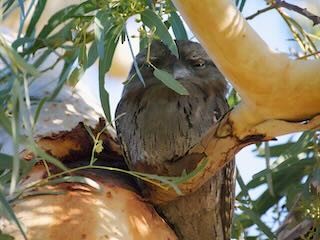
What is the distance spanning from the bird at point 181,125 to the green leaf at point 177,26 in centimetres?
15

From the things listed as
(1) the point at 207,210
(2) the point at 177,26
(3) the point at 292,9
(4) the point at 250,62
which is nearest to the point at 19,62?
(4) the point at 250,62

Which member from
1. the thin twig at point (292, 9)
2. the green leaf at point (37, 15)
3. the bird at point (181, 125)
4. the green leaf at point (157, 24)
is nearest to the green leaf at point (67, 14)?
the green leaf at point (37, 15)

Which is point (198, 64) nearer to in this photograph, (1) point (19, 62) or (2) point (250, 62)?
(2) point (250, 62)

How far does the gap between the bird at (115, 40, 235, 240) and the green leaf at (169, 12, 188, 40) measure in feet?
0.49

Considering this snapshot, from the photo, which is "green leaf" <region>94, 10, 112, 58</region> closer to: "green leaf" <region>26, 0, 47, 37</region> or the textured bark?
"green leaf" <region>26, 0, 47, 37</region>

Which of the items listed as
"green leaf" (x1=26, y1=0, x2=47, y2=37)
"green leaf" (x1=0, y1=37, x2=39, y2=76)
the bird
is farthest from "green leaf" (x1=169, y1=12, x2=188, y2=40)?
"green leaf" (x1=0, y1=37, x2=39, y2=76)

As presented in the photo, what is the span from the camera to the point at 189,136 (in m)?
2.05

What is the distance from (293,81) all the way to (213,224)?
0.64 metres

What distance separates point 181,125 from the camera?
6.79 feet

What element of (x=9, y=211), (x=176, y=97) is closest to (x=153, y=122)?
(x=176, y=97)

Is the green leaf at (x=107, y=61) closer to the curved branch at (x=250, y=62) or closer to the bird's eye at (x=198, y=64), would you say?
the curved branch at (x=250, y=62)

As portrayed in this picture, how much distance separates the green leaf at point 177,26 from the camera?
74.6 inches

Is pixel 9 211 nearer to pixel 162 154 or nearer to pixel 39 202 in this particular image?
pixel 39 202

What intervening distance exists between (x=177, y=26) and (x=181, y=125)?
263 millimetres
